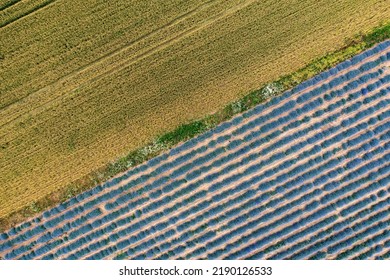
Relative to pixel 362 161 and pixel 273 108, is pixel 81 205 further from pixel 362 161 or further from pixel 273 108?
pixel 362 161

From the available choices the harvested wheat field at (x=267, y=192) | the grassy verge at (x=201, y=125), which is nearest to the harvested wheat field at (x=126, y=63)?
the grassy verge at (x=201, y=125)

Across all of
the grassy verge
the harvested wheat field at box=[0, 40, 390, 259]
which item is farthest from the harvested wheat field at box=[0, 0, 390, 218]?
the harvested wheat field at box=[0, 40, 390, 259]

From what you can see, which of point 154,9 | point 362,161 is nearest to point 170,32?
point 154,9

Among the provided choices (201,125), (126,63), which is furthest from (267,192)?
(126,63)

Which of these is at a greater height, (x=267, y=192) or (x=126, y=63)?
(x=126, y=63)

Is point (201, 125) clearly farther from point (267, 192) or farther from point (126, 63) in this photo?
point (126, 63)

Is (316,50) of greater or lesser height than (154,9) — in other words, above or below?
below
